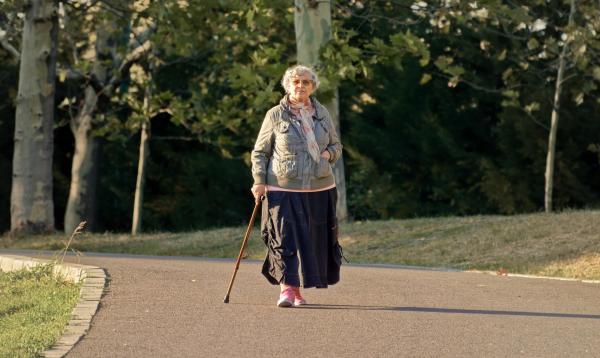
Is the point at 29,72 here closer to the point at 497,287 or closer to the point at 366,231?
the point at 366,231

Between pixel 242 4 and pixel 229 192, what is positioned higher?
pixel 242 4

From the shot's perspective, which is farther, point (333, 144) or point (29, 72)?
point (29, 72)

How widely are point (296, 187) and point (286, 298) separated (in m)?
0.87

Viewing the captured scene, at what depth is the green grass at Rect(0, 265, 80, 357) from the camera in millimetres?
8578

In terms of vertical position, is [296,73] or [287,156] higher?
[296,73]

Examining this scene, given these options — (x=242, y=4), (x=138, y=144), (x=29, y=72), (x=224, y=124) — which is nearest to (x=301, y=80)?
(x=242, y=4)

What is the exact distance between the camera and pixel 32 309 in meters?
11.1

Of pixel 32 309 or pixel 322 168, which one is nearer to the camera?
pixel 322 168

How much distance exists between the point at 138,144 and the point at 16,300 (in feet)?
70.1

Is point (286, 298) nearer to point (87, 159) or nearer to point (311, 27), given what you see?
point (311, 27)

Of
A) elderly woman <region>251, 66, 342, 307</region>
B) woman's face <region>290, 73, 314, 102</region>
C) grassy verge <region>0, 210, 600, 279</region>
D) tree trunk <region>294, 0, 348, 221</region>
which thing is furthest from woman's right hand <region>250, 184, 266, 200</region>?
tree trunk <region>294, 0, 348, 221</region>

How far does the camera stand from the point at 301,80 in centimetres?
1093

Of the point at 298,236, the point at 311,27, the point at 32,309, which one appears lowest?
the point at 32,309

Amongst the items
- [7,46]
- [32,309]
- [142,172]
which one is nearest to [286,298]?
[32,309]
